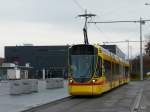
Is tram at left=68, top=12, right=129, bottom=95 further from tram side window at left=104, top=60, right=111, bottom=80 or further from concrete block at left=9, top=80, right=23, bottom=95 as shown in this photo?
concrete block at left=9, top=80, right=23, bottom=95

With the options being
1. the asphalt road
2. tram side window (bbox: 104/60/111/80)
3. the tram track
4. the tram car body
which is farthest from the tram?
tram side window (bbox: 104/60/111/80)

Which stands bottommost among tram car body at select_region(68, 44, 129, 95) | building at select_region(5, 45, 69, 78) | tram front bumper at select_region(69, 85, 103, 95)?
tram front bumper at select_region(69, 85, 103, 95)

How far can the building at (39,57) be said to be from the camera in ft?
417

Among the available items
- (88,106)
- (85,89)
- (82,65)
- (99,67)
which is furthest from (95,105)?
(99,67)

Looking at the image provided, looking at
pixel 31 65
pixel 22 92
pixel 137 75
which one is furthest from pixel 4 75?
pixel 22 92

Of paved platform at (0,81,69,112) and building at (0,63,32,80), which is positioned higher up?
building at (0,63,32,80)

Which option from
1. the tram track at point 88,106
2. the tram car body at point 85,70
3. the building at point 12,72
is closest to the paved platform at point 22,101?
the tram track at point 88,106

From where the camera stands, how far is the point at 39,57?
128750 mm

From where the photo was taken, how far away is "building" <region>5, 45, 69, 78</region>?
127m

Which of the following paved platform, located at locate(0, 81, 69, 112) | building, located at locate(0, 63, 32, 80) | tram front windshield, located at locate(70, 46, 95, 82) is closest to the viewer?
paved platform, located at locate(0, 81, 69, 112)

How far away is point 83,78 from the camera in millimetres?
30172

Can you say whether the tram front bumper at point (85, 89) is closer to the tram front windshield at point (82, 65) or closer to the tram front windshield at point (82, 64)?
the tram front windshield at point (82, 64)

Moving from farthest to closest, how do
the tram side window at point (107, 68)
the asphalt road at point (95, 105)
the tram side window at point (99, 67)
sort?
the tram side window at point (107, 68)
the tram side window at point (99, 67)
the asphalt road at point (95, 105)

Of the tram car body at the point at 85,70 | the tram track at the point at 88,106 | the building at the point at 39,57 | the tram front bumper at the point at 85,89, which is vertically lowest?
the tram track at the point at 88,106
